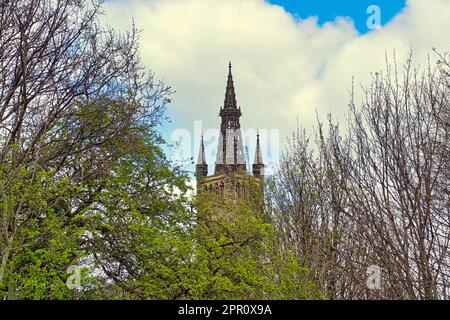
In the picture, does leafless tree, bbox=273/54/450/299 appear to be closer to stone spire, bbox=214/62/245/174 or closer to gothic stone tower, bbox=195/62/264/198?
gothic stone tower, bbox=195/62/264/198

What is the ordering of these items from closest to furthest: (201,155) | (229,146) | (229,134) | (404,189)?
(404,189) → (201,155) → (229,146) → (229,134)

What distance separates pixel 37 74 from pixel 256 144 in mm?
50599

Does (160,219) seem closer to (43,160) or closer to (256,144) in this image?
(43,160)

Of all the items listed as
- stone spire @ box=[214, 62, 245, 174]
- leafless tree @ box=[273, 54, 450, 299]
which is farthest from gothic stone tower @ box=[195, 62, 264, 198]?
leafless tree @ box=[273, 54, 450, 299]

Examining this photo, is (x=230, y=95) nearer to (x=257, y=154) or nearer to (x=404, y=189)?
(x=257, y=154)

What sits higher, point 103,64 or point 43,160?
point 103,64

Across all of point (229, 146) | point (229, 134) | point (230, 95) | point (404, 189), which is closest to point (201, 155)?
point (229, 146)

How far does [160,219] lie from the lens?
20.3m

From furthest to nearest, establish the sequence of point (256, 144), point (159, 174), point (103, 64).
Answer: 1. point (256, 144)
2. point (159, 174)
3. point (103, 64)

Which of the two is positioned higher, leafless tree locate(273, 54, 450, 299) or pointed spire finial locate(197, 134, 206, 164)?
pointed spire finial locate(197, 134, 206, 164)

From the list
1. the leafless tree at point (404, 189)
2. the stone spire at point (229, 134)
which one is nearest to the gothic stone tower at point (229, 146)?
the stone spire at point (229, 134)

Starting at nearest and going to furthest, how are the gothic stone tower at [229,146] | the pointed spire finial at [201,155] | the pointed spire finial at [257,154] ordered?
the gothic stone tower at [229,146] → the pointed spire finial at [257,154] → the pointed spire finial at [201,155]

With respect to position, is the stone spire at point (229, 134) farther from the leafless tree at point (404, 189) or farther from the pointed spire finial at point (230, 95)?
the leafless tree at point (404, 189)
